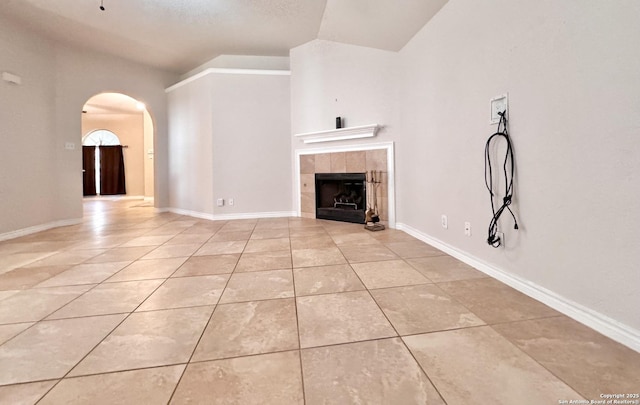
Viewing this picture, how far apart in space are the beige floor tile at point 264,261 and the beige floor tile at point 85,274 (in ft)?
3.26

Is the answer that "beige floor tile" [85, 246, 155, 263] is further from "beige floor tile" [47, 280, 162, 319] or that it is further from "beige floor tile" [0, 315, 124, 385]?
"beige floor tile" [0, 315, 124, 385]

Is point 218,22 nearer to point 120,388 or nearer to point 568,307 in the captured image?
point 120,388

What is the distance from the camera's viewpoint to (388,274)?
→ 2043mm

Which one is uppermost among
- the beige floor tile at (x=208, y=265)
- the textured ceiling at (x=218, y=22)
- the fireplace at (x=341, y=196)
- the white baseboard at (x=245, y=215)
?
the textured ceiling at (x=218, y=22)

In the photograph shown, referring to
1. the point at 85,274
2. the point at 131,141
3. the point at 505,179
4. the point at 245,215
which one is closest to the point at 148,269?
the point at 85,274

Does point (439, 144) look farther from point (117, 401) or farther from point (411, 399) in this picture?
point (117, 401)

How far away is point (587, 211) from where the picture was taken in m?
1.34

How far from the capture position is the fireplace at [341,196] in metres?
4.20

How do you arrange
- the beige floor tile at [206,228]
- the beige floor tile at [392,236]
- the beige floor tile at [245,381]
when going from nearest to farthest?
the beige floor tile at [245,381] < the beige floor tile at [392,236] < the beige floor tile at [206,228]

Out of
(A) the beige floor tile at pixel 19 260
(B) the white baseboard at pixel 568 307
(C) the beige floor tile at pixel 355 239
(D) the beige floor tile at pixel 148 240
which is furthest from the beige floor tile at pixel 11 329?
(B) the white baseboard at pixel 568 307

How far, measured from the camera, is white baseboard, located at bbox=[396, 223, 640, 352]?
118 cm

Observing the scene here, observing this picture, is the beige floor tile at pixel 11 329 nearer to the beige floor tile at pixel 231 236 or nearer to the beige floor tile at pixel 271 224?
the beige floor tile at pixel 231 236

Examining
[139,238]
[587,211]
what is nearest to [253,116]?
[139,238]

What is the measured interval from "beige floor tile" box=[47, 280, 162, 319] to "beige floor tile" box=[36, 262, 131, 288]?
0.71ft
